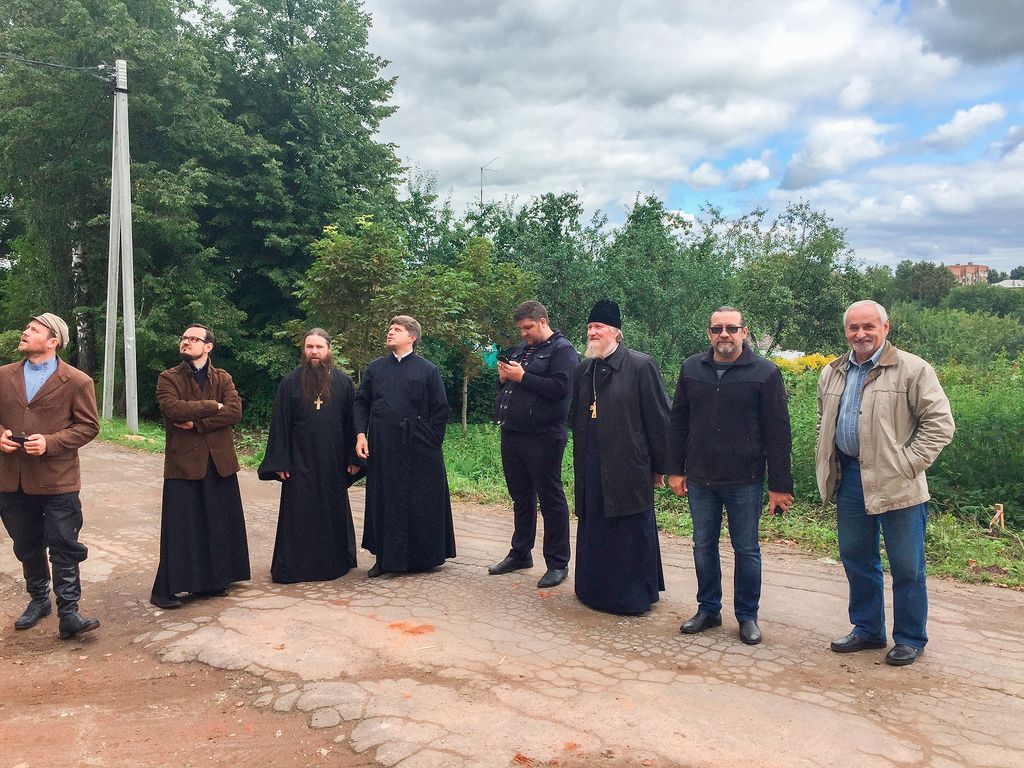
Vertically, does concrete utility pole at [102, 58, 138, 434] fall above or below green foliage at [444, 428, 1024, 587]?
above

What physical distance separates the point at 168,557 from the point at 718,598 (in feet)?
12.0

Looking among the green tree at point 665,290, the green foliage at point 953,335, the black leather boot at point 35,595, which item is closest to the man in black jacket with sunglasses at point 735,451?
the black leather boot at point 35,595

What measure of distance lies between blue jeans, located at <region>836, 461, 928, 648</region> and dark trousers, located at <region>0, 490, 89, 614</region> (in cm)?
463

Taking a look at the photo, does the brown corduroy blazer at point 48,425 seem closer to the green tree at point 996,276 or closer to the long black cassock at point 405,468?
the long black cassock at point 405,468

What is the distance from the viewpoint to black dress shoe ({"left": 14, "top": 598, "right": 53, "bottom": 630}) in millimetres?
5070

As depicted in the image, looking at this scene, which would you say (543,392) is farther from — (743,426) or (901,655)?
(901,655)

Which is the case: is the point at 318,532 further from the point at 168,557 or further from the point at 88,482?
the point at 88,482

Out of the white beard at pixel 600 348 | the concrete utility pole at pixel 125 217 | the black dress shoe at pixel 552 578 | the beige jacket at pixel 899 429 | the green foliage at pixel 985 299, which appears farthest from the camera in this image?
the green foliage at pixel 985 299

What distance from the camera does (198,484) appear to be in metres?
5.61

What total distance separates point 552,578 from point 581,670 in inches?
61.3

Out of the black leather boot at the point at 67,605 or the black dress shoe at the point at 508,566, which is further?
the black dress shoe at the point at 508,566

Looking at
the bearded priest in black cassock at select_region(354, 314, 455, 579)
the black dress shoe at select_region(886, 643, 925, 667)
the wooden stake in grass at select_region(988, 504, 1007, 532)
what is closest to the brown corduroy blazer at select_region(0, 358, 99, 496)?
the bearded priest in black cassock at select_region(354, 314, 455, 579)

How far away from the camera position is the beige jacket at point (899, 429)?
4.20 meters

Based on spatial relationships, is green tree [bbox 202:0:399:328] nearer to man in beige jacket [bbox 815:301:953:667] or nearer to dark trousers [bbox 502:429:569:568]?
dark trousers [bbox 502:429:569:568]
